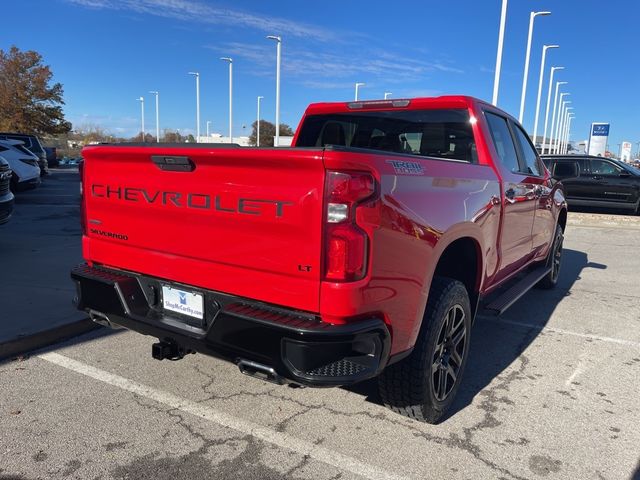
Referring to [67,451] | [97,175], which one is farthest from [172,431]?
[97,175]

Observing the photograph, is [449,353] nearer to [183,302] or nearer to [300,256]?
[300,256]

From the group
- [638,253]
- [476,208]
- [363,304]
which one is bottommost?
[638,253]

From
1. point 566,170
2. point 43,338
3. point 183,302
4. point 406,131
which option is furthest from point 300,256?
point 566,170

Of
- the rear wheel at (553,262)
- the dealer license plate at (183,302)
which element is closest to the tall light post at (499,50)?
the rear wheel at (553,262)

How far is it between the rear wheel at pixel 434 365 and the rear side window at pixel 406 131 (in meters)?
1.30

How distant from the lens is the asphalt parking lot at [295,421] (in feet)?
8.52

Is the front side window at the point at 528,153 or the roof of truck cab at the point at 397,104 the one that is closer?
the roof of truck cab at the point at 397,104

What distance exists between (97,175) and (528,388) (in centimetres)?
326

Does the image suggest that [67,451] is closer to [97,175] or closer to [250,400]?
[250,400]

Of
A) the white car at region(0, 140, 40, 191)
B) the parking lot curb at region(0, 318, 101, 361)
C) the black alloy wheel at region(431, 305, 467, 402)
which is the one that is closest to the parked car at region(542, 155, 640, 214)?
the black alloy wheel at region(431, 305, 467, 402)

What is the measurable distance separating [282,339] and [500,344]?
112 inches

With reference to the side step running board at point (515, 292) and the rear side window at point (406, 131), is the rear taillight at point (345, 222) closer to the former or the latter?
the rear side window at point (406, 131)

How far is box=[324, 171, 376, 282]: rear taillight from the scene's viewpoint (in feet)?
7.18

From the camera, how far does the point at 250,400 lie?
129 inches
